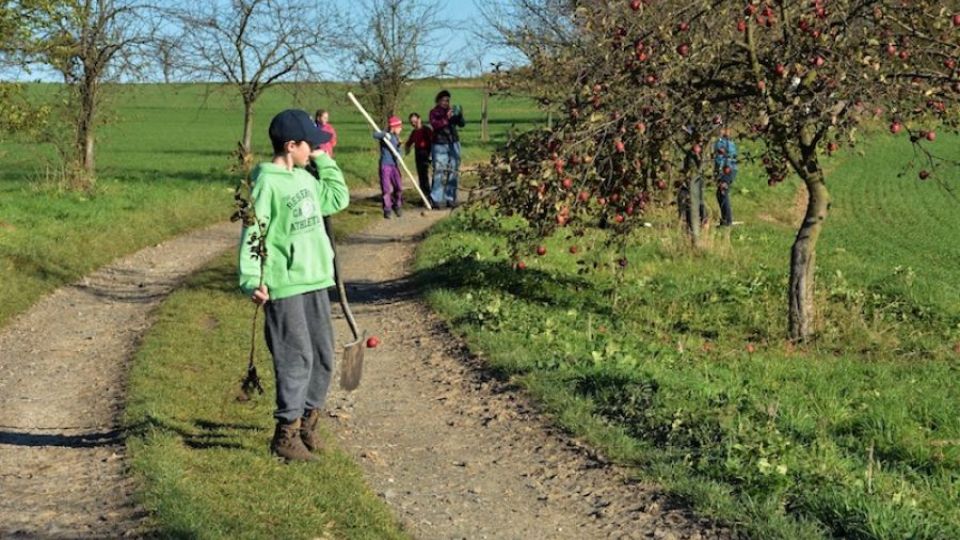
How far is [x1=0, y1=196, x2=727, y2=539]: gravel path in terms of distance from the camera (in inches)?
225

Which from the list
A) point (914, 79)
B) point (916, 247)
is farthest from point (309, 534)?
point (916, 247)

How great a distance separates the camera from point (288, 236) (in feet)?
20.9

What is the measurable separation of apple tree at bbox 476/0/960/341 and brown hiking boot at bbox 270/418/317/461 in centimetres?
305

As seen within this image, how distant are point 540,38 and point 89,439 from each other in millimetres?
11990

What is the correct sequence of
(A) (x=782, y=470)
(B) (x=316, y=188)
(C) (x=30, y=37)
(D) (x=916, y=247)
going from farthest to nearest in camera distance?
(D) (x=916, y=247) → (C) (x=30, y=37) → (B) (x=316, y=188) → (A) (x=782, y=470)

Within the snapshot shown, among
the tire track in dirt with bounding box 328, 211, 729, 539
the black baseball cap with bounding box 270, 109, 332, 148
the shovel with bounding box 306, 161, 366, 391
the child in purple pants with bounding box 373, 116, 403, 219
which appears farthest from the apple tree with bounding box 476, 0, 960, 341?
the child in purple pants with bounding box 373, 116, 403, 219

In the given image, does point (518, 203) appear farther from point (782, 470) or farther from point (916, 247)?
point (916, 247)

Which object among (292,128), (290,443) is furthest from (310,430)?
(292,128)

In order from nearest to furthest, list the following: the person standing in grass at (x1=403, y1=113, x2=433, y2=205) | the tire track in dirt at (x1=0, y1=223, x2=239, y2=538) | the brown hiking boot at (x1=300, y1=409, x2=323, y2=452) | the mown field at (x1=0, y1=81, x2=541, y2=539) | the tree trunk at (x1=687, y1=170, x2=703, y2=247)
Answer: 1. the mown field at (x1=0, y1=81, x2=541, y2=539)
2. the tire track in dirt at (x1=0, y1=223, x2=239, y2=538)
3. the brown hiking boot at (x1=300, y1=409, x2=323, y2=452)
4. the tree trunk at (x1=687, y1=170, x2=703, y2=247)
5. the person standing in grass at (x1=403, y1=113, x2=433, y2=205)

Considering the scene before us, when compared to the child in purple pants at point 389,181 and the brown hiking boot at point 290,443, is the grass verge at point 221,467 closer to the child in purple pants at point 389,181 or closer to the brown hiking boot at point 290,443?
the brown hiking boot at point 290,443

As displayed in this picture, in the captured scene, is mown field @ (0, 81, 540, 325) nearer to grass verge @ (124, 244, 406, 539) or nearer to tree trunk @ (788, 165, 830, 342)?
tree trunk @ (788, 165, 830, 342)

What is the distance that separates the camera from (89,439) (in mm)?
7156

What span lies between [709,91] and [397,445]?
14.9ft

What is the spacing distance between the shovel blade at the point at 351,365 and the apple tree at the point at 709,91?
7.71ft
